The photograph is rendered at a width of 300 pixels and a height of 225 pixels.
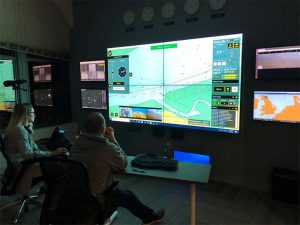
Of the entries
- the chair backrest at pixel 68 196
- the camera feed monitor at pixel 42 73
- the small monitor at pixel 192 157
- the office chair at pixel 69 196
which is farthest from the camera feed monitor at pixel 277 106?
the camera feed monitor at pixel 42 73

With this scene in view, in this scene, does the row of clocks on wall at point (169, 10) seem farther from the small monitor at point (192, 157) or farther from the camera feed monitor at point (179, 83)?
the small monitor at point (192, 157)

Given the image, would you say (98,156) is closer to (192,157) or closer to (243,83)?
(192,157)

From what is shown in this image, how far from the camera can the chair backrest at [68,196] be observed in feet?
5.85

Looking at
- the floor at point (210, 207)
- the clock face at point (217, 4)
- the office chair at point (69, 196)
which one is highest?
the clock face at point (217, 4)

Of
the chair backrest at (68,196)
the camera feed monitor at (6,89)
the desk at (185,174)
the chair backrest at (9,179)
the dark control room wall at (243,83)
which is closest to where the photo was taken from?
the chair backrest at (68,196)

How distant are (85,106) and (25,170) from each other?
2495 millimetres

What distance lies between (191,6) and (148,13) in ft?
2.41

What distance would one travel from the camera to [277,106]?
9.62 feet

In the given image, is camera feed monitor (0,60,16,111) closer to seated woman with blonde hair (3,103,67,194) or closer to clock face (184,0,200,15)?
seated woman with blonde hair (3,103,67,194)

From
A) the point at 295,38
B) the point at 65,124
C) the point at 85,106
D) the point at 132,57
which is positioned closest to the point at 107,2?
the point at 132,57

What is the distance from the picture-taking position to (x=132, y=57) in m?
3.85

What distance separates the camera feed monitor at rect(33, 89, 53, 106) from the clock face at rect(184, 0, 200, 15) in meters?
3.02

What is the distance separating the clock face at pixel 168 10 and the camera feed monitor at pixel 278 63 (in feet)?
4.57

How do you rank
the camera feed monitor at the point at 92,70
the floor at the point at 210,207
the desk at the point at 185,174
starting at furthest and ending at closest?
the camera feed monitor at the point at 92,70, the floor at the point at 210,207, the desk at the point at 185,174
